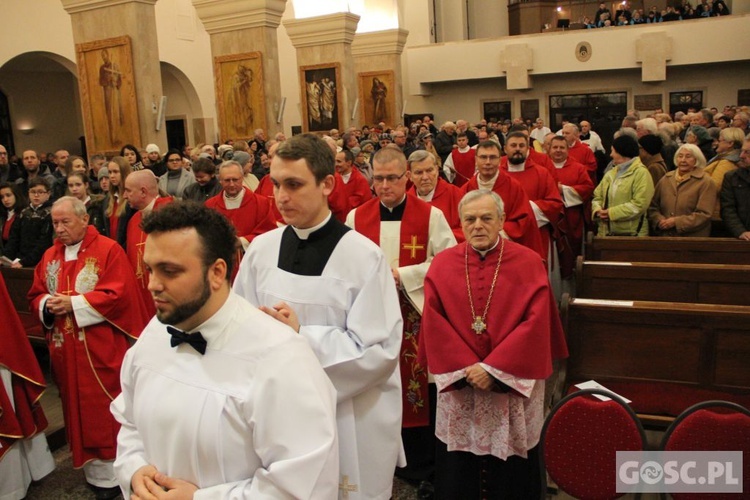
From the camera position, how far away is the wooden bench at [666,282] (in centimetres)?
504

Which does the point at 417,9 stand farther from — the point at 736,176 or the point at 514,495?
the point at 514,495

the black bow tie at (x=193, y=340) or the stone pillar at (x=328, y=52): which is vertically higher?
the stone pillar at (x=328, y=52)

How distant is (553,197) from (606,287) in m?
1.58

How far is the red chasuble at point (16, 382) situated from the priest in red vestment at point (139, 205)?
3.92ft

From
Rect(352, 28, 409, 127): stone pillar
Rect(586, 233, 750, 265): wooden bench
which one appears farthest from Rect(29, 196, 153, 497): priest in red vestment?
Rect(352, 28, 409, 127): stone pillar

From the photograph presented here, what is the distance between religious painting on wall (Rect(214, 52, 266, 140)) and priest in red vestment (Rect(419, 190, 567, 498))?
10.3 m

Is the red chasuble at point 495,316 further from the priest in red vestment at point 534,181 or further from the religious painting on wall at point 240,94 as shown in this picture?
the religious painting on wall at point 240,94

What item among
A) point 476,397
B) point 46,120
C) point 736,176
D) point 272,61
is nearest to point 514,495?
point 476,397

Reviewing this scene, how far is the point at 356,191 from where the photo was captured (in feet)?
26.1

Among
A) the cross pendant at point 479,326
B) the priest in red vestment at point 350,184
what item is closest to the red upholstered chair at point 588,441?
the cross pendant at point 479,326

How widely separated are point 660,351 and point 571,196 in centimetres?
355

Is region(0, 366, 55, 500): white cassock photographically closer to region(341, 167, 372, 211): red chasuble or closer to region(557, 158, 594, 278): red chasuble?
region(341, 167, 372, 211): red chasuble

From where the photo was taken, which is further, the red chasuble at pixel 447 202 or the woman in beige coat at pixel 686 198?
the woman in beige coat at pixel 686 198

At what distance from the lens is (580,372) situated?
437cm
